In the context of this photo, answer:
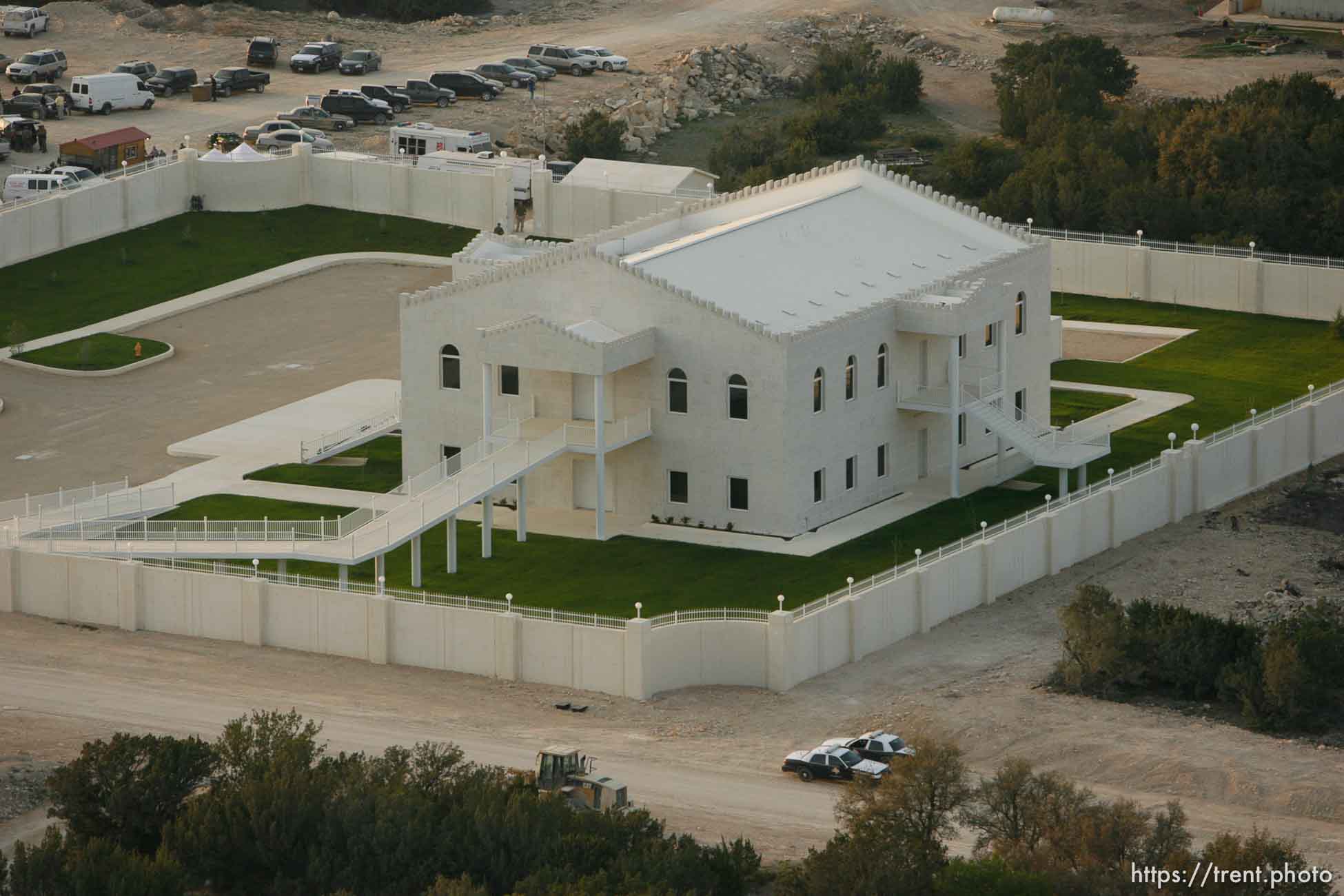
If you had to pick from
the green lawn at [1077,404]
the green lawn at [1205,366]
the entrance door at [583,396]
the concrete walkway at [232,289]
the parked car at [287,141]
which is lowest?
the green lawn at [1077,404]

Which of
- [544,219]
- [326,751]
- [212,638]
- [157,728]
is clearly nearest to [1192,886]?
[326,751]

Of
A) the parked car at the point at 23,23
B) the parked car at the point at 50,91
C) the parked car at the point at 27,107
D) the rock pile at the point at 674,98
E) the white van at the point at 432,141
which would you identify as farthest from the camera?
the parked car at the point at 23,23

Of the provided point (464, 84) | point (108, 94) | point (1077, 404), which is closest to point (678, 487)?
point (1077, 404)

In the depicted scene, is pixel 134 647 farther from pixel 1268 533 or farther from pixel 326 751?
pixel 1268 533

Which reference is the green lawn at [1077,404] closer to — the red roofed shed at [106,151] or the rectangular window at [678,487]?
the rectangular window at [678,487]

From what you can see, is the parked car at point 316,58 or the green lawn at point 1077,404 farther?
the parked car at point 316,58

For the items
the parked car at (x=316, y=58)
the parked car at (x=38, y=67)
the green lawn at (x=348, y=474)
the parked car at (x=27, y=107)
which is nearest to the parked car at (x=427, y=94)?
the parked car at (x=316, y=58)

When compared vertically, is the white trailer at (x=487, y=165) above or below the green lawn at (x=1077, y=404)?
above

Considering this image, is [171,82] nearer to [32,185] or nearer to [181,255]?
[32,185]
